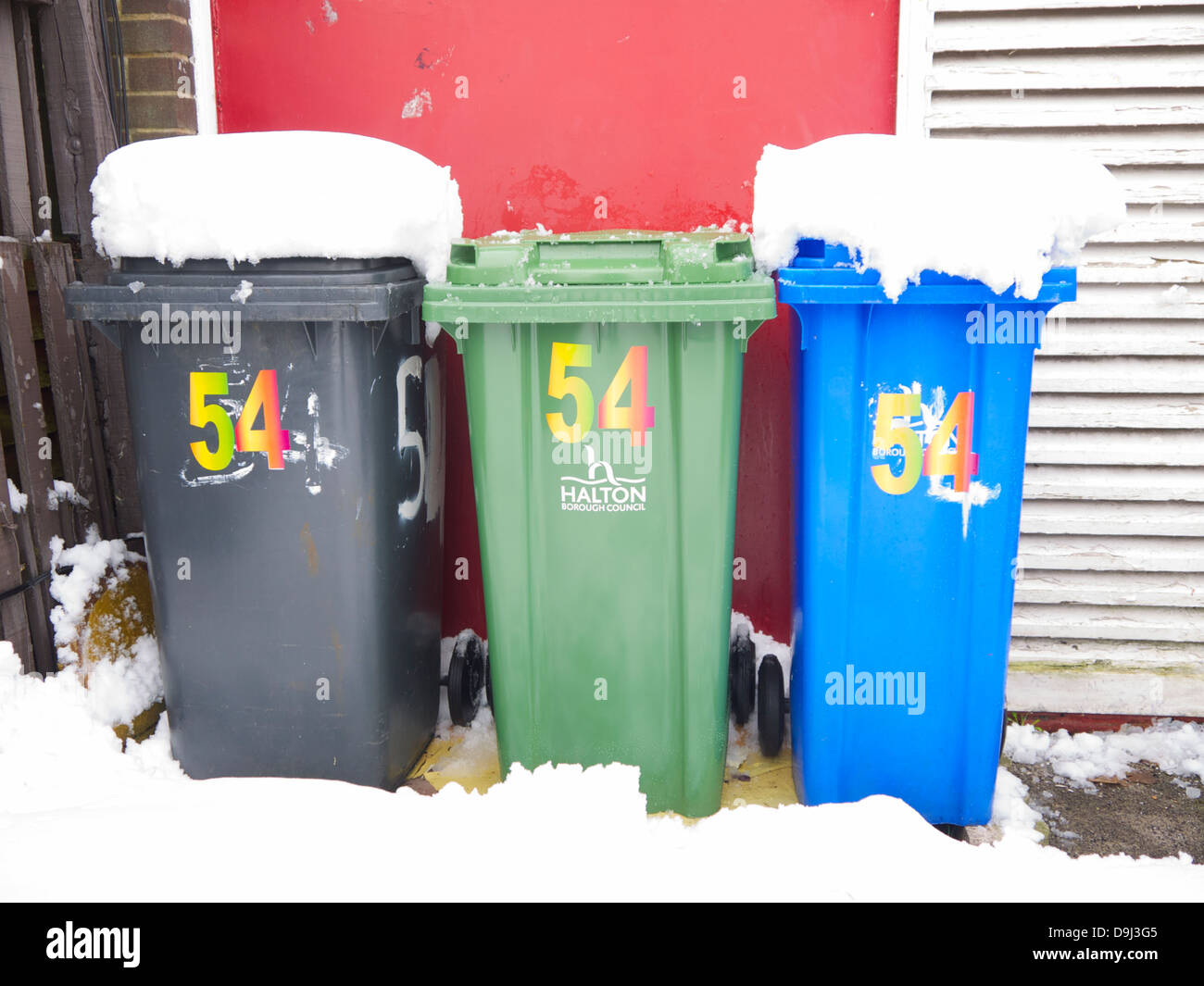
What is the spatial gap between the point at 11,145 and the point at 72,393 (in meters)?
0.78

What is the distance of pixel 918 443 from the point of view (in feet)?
7.97

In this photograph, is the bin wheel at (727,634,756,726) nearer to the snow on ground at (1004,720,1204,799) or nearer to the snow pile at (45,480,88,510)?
the snow on ground at (1004,720,1204,799)

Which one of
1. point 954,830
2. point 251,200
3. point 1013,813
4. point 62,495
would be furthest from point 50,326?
point 1013,813

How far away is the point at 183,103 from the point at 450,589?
6.58 ft

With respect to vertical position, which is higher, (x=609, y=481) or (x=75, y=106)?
(x=75, y=106)

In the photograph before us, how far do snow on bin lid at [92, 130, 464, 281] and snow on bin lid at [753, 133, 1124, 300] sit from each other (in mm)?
1152

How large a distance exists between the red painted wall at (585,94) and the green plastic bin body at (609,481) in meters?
0.88

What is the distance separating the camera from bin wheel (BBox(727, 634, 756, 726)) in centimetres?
312

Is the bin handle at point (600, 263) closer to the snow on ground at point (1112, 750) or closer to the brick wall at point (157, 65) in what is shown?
the brick wall at point (157, 65)

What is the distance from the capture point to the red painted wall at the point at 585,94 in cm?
321

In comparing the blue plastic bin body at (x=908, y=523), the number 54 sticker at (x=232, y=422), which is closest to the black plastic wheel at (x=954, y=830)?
the blue plastic bin body at (x=908, y=523)

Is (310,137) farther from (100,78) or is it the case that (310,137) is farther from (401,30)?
(100,78)

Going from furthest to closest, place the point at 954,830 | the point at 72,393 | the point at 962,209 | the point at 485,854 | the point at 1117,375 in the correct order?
the point at 1117,375 → the point at 72,393 → the point at 954,830 → the point at 962,209 → the point at 485,854

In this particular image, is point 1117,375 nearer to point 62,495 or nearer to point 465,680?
point 465,680
